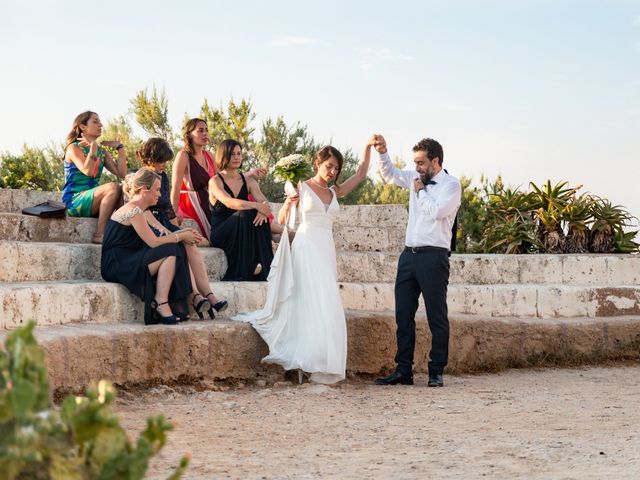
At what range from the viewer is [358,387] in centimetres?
795

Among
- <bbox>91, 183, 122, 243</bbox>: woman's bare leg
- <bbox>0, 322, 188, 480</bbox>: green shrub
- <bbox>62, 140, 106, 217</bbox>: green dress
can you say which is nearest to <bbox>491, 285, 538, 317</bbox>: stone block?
<bbox>91, 183, 122, 243</bbox>: woman's bare leg

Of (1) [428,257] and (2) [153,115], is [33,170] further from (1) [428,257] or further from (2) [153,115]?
(1) [428,257]

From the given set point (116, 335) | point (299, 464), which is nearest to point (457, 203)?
point (116, 335)

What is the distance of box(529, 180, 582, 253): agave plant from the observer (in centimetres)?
1252

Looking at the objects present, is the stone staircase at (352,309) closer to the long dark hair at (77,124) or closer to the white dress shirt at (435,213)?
the long dark hair at (77,124)

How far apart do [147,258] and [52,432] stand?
519 cm

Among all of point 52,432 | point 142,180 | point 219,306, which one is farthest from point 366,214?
point 52,432

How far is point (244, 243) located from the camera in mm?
8961

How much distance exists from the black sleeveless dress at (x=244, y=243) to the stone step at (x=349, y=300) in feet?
1.24

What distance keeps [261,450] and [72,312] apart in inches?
106

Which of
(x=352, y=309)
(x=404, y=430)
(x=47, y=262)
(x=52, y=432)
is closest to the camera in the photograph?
(x=52, y=432)

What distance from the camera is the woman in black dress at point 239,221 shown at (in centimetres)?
895

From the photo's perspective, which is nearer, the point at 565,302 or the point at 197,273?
the point at 197,273

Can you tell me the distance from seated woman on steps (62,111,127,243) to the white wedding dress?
2.15 meters
